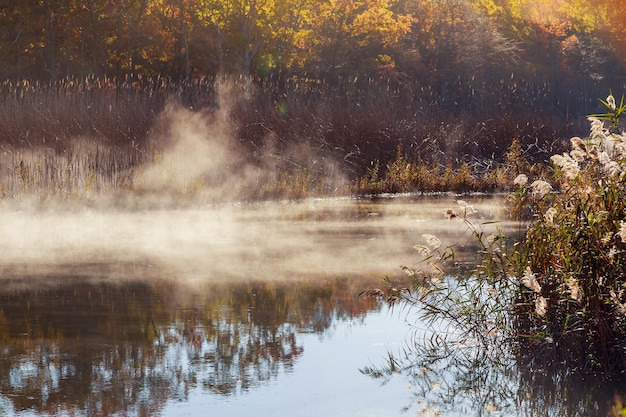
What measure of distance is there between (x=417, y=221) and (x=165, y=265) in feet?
18.7

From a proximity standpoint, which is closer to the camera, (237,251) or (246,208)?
(237,251)

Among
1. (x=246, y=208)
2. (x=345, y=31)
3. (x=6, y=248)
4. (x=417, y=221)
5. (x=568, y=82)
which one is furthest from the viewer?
(x=568, y=82)

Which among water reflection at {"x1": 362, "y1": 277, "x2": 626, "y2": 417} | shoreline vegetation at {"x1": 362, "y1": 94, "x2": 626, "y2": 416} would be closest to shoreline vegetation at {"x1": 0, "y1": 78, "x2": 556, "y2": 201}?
water reflection at {"x1": 362, "y1": 277, "x2": 626, "y2": 417}

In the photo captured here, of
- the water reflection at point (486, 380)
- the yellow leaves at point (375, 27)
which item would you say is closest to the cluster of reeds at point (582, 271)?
the water reflection at point (486, 380)

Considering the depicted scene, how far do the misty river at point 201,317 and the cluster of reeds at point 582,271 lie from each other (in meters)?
0.91

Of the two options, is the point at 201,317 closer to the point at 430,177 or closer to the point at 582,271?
the point at 582,271

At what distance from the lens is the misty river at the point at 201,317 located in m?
6.04

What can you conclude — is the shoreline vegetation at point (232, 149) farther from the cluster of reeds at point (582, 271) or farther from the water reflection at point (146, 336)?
the cluster of reeds at point (582, 271)

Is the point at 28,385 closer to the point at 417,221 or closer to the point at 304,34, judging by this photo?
the point at 417,221

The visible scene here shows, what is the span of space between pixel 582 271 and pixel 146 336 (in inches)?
118

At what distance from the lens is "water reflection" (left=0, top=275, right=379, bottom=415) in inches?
241

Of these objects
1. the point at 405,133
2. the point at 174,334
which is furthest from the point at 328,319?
the point at 405,133

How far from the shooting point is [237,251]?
12328 mm

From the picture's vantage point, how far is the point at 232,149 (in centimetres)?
2106
